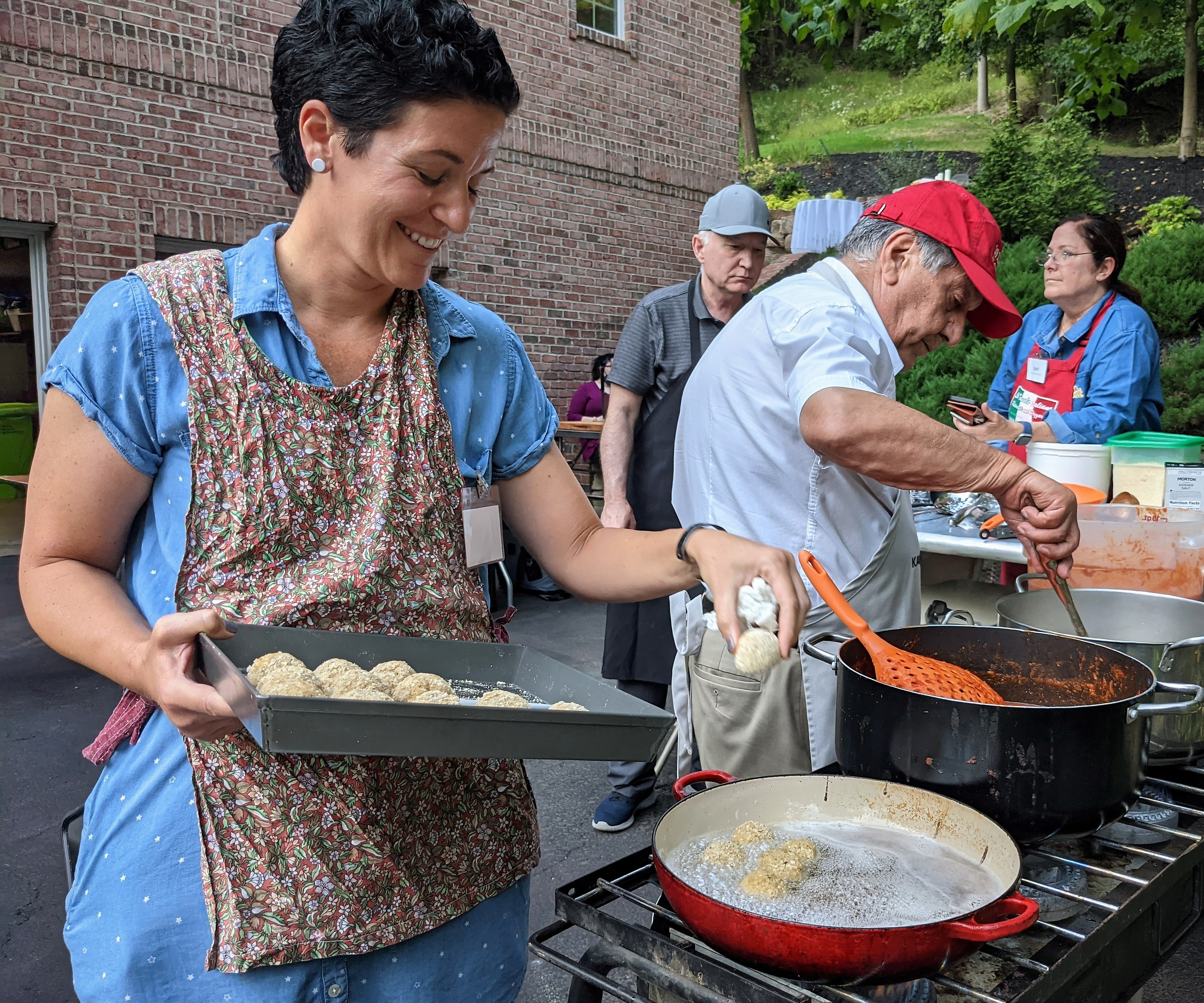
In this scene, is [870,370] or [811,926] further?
[870,370]

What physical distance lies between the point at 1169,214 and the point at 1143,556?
10309mm

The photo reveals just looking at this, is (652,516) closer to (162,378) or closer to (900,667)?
(900,667)

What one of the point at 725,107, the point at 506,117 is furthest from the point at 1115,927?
the point at 725,107

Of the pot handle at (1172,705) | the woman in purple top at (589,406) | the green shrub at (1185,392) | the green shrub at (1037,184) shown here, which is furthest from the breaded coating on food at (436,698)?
the green shrub at (1037,184)

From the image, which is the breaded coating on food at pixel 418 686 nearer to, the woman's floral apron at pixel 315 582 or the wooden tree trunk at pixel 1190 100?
the woman's floral apron at pixel 315 582

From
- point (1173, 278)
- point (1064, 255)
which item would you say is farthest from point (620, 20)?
point (1064, 255)

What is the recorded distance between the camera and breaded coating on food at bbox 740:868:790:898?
3.72 feet

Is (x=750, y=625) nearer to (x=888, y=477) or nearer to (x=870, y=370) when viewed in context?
(x=888, y=477)

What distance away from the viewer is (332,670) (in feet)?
3.76

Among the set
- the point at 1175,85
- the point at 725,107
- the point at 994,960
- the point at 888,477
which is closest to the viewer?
the point at 994,960

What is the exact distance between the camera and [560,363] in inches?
365

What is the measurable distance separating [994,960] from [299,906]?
807 millimetres

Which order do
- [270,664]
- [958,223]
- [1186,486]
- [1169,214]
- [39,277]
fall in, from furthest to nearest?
[1169,214]
[39,277]
[1186,486]
[958,223]
[270,664]

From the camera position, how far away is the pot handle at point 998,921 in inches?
37.6
